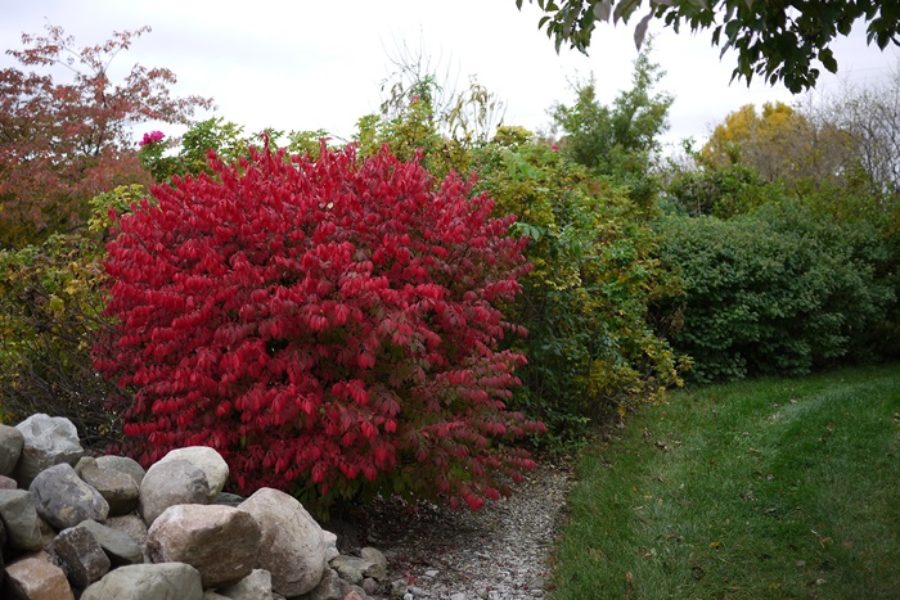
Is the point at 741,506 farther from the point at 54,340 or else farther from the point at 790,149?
the point at 790,149

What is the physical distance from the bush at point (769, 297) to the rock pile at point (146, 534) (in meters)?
8.26

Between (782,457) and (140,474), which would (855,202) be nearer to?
(782,457)

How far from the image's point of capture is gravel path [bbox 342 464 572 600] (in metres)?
5.21

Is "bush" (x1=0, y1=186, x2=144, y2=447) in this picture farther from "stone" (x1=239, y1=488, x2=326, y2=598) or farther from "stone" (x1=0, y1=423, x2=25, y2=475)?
"stone" (x1=239, y1=488, x2=326, y2=598)

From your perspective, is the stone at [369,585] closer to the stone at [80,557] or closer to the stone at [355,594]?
the stone at [355,594]

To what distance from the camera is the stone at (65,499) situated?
4.05 metres

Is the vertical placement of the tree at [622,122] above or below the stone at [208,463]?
above

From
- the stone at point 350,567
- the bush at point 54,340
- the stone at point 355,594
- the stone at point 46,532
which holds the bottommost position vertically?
the stone at point 355,594

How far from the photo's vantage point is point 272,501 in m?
4.51

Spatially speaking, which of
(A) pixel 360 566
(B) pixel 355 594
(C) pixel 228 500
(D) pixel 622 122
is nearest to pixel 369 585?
(A) pixel 360 566

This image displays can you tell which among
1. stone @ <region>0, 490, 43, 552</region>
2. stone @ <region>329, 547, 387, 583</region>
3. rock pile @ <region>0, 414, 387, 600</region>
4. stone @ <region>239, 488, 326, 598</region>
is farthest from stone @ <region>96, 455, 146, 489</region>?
stone @ <region>329, 547, 387, 583</region>

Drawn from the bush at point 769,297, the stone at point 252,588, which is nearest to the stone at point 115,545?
the stone at point 252,588

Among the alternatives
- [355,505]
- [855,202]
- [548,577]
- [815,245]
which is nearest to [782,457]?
[548,577]

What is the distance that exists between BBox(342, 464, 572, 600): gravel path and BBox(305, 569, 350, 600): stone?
42 centimetres
